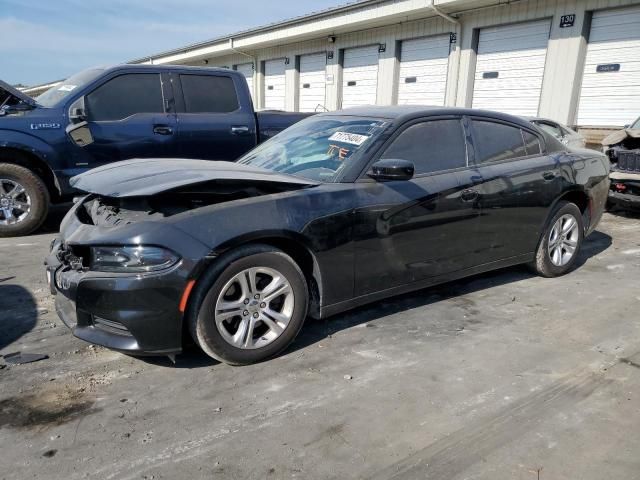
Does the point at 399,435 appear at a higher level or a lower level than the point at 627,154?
lower

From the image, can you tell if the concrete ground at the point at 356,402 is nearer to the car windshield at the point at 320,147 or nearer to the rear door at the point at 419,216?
the rear door at the point at 419,216

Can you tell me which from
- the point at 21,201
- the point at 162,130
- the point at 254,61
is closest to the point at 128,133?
the point at 162,130

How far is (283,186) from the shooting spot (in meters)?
3.23

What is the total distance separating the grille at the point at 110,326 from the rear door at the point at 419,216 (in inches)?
57.9

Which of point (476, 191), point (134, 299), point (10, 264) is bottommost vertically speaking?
point (10, 264)

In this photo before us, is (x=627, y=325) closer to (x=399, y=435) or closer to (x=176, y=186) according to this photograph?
(x=399, y=435)

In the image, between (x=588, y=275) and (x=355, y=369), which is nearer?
(x=355, y=369)

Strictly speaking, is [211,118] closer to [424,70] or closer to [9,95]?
[9,95]

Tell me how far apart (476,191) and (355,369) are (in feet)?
5.81

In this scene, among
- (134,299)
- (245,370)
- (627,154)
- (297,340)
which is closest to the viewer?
(134,299)

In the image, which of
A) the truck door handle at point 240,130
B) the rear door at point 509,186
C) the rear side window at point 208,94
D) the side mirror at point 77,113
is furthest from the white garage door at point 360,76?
the rear door at point 509,186

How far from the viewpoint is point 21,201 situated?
19.6 ft

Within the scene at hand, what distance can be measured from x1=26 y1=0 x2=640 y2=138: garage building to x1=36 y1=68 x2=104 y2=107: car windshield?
824 centimetres

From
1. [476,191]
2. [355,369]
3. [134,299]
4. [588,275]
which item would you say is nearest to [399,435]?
[355,369]
